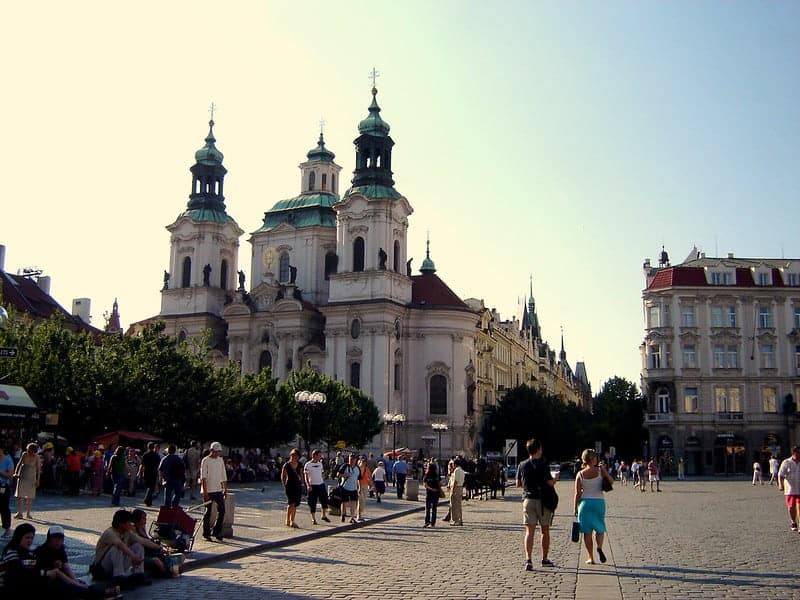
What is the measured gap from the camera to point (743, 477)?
205 ft

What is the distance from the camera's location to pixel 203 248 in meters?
81.4

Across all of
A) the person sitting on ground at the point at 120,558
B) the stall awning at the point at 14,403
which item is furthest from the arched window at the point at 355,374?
the person sitting on ground at the point at 120,558

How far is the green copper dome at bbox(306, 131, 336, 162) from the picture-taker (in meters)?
87.3

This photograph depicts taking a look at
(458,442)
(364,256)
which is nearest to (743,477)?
(458,442)

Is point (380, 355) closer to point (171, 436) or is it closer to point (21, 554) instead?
point (171, 436)

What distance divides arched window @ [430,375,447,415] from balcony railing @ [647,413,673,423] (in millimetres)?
16043

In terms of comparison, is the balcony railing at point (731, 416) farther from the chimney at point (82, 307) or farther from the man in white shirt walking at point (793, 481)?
the chimney at point (82, 307)

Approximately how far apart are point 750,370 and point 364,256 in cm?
3023

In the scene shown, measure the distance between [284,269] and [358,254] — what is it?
9684 mm

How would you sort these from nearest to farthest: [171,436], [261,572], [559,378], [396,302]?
[261,572], [171,436], [396,302], [559,378]

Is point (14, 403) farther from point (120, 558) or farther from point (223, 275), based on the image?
point (223, 275)

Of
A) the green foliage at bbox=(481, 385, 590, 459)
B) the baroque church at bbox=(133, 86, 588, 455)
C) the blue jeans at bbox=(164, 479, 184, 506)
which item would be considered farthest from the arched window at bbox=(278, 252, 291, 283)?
the blue jeans at bbox=(164, 479, 184, 506)

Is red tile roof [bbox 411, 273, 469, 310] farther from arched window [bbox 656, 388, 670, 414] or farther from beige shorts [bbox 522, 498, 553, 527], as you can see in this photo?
beige shorts [bbox 522, 498, 553, 527]

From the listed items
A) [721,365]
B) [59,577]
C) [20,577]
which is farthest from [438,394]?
[20,577]
